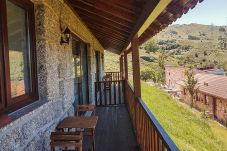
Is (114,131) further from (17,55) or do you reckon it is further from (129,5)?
(17,55)

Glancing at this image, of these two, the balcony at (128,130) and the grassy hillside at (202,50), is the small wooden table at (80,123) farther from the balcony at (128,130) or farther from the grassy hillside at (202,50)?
the grassy hillside at (202,50)

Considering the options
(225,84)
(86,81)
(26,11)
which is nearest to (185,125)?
(86,81)

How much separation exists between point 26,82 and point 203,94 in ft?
79.1

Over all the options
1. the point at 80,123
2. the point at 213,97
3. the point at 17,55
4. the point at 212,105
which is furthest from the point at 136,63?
the point at 212,105

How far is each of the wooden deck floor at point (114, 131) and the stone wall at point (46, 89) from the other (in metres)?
1.08

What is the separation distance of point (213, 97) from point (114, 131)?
61.1 feet

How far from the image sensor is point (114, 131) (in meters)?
5.92

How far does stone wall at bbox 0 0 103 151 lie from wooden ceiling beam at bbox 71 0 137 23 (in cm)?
33

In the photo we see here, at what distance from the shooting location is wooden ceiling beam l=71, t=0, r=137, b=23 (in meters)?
3.57

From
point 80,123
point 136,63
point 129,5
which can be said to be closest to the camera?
point 129,5

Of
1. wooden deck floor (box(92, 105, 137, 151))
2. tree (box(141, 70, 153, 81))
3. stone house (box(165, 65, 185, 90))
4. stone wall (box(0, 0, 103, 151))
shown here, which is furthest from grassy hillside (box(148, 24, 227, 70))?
stone wall (box(0, 0, 103, 151))

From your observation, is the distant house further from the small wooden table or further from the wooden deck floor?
the small wooden table

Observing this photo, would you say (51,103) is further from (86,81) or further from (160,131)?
(86,81)

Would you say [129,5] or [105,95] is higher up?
[129,5]
